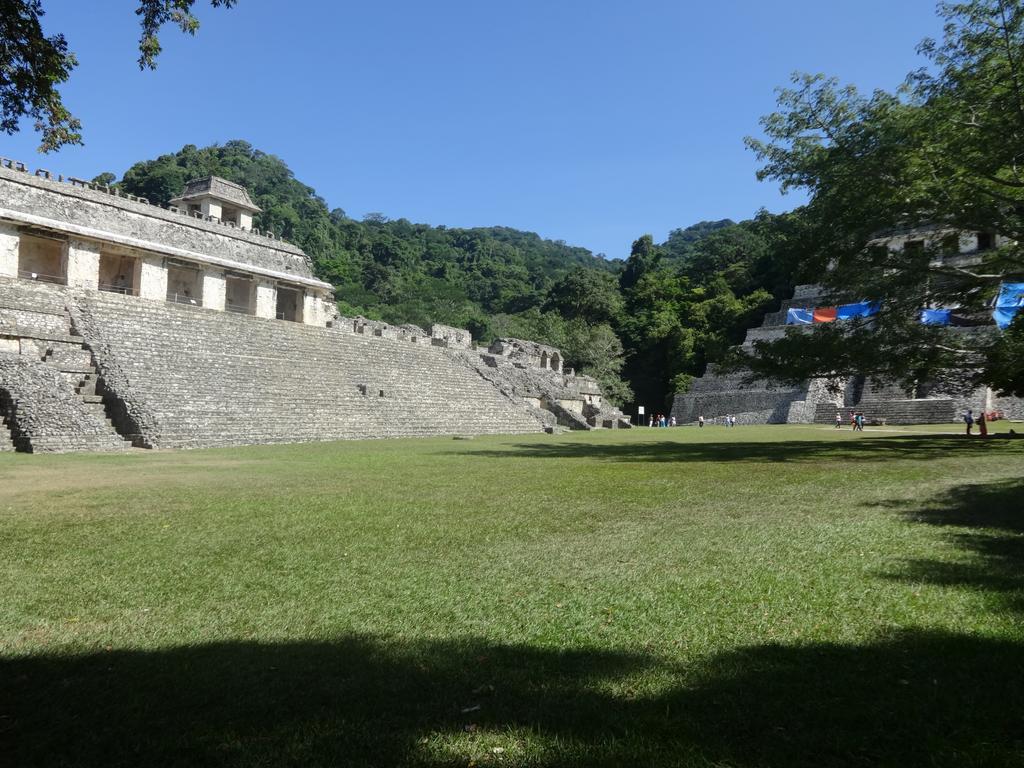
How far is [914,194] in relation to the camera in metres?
11.1

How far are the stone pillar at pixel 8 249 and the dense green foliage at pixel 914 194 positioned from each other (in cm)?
1994

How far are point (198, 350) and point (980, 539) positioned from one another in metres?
17.7

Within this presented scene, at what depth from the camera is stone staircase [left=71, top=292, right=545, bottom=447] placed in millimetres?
14883

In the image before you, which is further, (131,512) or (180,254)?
(180,254)

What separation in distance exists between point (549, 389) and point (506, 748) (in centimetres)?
2729

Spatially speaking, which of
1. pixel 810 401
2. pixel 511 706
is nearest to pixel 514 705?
pixel 511 706

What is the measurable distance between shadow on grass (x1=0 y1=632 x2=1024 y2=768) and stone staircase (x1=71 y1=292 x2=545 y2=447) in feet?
39.5

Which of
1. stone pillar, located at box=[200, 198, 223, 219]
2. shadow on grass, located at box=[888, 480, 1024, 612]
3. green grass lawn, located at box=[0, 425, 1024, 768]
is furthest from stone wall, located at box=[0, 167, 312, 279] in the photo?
shadow on grass, located at box=[888, 480, 1024, 612]

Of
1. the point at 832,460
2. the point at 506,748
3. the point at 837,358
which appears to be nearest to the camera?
the point at 506,748

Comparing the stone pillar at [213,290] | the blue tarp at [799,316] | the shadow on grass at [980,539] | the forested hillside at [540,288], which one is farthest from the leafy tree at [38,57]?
the blue tarp at [799,316]

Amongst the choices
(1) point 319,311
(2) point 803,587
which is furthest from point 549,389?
(2) point 803,587

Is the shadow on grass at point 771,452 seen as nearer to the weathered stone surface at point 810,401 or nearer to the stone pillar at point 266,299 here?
the weathered stone surface at point 810,401

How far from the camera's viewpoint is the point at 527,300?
62.8 m

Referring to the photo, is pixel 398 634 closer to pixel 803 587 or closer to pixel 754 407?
pixel 803 587
